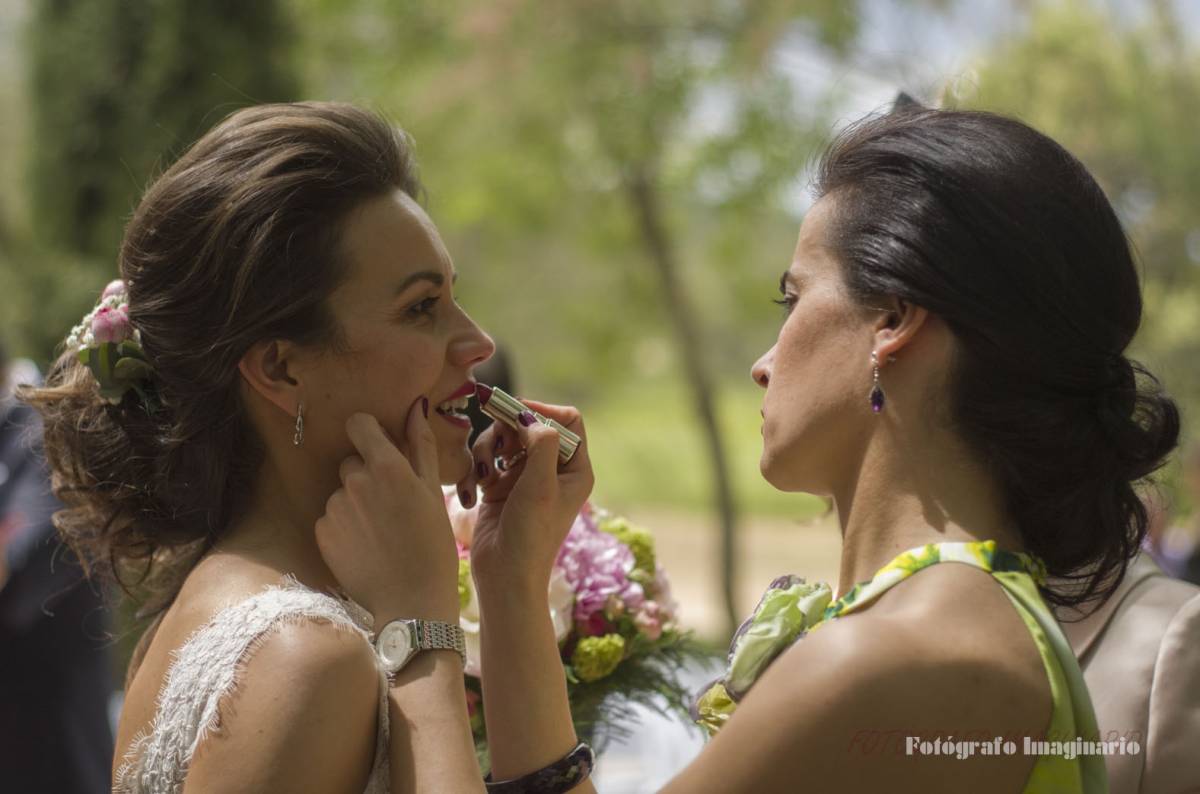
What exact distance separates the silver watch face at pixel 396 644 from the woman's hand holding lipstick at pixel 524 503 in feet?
A: 1.12

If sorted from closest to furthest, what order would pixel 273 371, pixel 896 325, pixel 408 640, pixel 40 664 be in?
pixel 896 325
pixel 408 640
pixel 273 371
pixel 40 664

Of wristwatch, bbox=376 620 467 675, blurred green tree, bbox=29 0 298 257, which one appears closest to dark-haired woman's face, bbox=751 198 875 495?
wristwatch, bbox=376 620 467 675

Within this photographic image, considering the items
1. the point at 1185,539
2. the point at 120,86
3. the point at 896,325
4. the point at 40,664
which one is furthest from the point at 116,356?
the point at 1185,539

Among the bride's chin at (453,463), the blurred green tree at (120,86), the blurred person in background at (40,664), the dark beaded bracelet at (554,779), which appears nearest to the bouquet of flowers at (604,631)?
the bride's chin at (453,463)

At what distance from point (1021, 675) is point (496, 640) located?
969 mm

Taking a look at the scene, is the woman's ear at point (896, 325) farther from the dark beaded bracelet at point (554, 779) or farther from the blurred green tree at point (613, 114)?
the blurred green tree at point (613, 114)

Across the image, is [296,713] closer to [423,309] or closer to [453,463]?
[453,463]

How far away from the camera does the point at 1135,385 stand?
6.51 ft

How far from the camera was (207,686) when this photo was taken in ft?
6.57

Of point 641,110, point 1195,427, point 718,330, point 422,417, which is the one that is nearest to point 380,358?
point 422,417

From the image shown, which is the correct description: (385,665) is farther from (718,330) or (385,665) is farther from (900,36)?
(718,330)

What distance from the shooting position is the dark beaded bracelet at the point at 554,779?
216 centimetres

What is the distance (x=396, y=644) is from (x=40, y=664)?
9.44 ft

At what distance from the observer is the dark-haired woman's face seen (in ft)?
6.43
